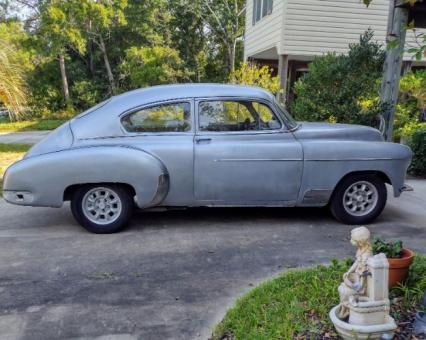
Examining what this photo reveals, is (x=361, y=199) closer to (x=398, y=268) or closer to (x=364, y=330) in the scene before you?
(x=398, y=268)

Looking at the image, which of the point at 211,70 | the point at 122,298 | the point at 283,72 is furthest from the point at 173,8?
the point at 122,298

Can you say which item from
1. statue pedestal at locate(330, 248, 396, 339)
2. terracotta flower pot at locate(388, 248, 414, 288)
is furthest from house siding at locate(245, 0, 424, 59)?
statue pedestal at locate(330, 248, 396, 339)

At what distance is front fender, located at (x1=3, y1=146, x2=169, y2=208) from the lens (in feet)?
16.3

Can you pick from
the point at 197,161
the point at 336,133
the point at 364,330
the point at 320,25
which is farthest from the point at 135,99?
the point at 320,25

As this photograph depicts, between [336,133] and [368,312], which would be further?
[336,133]

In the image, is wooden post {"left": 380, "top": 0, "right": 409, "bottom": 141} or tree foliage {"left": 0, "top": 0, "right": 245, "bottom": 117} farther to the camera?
tree foliage {"left": 0, "top": 0, "right": 245, "bottom": 117}

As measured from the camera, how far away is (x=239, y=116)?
5.51 metres

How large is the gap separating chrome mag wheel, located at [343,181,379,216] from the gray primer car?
1cm

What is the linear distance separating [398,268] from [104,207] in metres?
3.30

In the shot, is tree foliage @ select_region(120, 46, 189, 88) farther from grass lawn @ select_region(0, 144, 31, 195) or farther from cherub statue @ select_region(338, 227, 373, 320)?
cherub statue @ select_region(338, 227, 373, 320)

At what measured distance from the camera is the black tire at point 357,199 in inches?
217

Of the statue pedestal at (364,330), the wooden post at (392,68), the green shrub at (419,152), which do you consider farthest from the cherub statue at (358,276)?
the green shrub at (419,152)

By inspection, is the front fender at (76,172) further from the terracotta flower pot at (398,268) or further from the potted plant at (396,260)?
the terracotta flower pot at (398,268)

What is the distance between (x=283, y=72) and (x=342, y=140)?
837 cm
